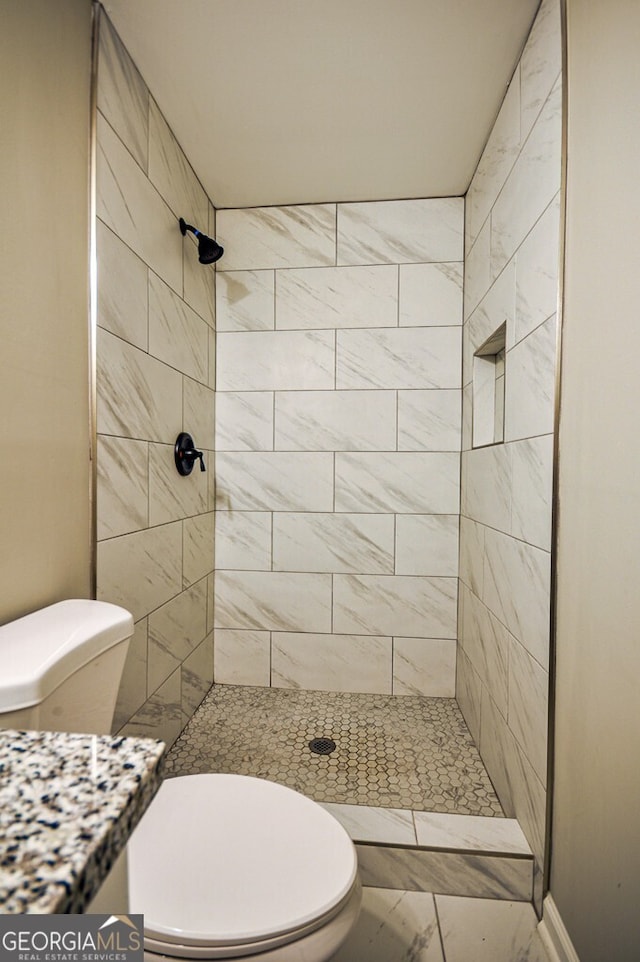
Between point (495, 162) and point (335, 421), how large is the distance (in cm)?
121

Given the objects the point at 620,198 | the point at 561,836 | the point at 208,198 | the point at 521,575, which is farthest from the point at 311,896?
the point at 208,198

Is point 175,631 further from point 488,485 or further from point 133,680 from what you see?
point 488,485

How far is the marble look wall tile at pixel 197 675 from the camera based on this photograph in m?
2.08

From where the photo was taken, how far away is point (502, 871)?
1375 mm

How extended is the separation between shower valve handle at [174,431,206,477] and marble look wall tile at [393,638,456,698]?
1.30m

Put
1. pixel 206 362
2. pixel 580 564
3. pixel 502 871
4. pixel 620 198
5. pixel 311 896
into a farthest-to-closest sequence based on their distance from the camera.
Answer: pixel 206 362, pixel 502 871, pixel 580 564, pixel 620 198, pixel 311 896

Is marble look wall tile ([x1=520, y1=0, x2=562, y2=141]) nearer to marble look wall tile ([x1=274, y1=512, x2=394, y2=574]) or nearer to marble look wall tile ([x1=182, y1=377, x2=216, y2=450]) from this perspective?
marble look wall tile ([x1=182, y1=377, x2=216, y2=450])

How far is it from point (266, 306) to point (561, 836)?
2299 mm

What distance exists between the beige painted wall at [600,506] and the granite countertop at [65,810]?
0.86m

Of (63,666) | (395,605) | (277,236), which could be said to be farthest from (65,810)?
(277,236)

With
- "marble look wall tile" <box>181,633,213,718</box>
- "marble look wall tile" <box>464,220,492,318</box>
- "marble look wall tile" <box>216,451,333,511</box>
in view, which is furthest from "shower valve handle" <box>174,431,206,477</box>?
"marble look wall tile" <box>464,220,492,318</box>

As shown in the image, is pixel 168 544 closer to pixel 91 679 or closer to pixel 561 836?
pixel 91 679

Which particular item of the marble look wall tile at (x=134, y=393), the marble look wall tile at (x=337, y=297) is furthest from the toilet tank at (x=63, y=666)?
the marble look wall tile at (x=337, y=297)

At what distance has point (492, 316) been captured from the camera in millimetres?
1815
